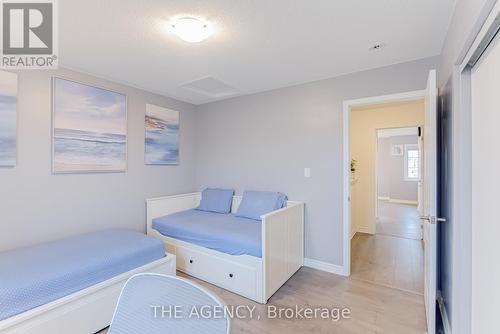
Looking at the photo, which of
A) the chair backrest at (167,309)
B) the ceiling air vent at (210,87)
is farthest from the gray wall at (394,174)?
the chair backrest at (167,309)

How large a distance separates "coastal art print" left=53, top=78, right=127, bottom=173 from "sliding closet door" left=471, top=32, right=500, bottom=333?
329cm

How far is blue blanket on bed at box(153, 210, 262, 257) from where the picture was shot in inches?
90.7

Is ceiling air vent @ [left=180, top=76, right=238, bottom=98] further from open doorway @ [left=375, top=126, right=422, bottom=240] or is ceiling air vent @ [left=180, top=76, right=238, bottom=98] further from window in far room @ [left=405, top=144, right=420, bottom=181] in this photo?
window in far room @ [left=405, top=144, right=420, bottom=181]

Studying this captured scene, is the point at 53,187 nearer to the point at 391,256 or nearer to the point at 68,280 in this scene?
the point at 68,280

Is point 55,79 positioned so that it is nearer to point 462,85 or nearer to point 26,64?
point 26,64

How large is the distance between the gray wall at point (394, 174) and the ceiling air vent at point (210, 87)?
6976 mm

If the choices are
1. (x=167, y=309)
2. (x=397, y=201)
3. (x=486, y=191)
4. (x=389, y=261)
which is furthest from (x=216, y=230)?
(x=397, y=201)

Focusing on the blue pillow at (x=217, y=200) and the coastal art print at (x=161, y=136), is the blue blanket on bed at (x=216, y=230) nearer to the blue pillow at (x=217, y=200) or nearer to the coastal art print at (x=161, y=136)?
the blue pillow at (x=217, y=200)

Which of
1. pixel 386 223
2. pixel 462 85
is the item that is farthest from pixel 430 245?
pixel 386 223

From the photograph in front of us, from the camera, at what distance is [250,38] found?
1966 mm

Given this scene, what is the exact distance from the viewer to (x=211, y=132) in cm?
390

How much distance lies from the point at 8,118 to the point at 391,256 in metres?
4.55

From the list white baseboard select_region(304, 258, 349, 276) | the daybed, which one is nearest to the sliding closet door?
white baseboard select_region(304, 258, 349, 276)

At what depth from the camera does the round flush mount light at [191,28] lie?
66.2 inches
